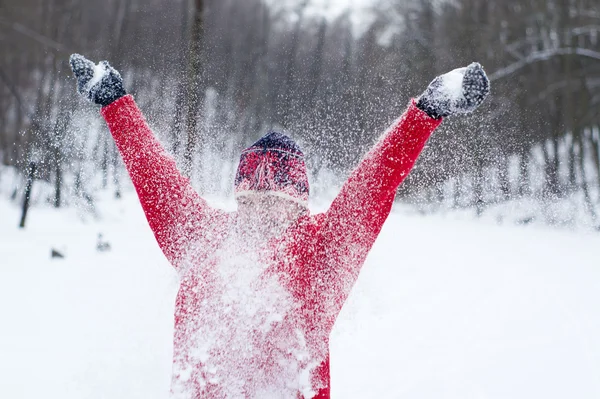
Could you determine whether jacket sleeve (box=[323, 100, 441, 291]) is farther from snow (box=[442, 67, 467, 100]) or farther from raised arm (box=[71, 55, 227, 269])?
raised arm (box=[71, 55, 227, 269])

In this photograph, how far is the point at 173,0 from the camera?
9.28 metres

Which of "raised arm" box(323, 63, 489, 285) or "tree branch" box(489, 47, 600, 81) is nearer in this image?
"raised arm" box(323, 63, 489, 285)

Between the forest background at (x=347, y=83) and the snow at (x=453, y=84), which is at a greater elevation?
the forest background at (x=347, y=83)

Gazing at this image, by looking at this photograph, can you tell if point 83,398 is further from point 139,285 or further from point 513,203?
point 513,203

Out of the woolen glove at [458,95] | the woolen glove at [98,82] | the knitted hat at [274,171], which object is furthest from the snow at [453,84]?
the woolen glove at [98,82]

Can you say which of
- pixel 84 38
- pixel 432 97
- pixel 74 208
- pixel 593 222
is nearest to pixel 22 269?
pixel 74 208

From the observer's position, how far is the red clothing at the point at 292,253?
1341 millimetres

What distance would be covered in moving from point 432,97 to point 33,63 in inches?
749

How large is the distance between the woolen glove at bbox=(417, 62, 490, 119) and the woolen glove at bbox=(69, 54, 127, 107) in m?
0.98

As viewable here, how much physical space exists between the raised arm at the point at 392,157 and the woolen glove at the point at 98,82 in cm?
83

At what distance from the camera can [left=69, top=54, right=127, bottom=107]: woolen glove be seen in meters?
1.62

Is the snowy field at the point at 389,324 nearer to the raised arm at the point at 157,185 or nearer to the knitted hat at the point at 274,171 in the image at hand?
the raised arm at the point at 157,185

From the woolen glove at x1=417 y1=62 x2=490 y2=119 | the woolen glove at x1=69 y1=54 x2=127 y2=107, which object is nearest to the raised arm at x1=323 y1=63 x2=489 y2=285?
the woolen glove at x1=417 y1=62 x2=490 y2=119

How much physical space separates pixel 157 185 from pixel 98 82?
15.7 inches
